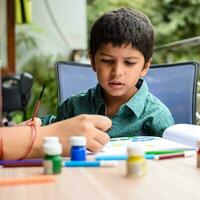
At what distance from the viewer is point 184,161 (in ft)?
2.85

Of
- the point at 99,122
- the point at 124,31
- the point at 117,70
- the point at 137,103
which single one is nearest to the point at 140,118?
the point at 137,103

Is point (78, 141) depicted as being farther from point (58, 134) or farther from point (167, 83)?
point (167, 83)

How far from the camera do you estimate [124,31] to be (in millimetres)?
1355

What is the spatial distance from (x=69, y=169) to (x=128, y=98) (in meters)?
0.65

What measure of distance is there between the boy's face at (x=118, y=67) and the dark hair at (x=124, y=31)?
0.07ft

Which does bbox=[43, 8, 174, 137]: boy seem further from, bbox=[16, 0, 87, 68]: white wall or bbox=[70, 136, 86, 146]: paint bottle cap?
bbox=[16, 0, 87, 68]: white wall

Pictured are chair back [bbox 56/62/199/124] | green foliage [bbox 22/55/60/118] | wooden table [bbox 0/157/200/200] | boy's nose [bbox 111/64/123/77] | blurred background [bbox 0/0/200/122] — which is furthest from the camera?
blurred background [bbox 0/0/200/122]

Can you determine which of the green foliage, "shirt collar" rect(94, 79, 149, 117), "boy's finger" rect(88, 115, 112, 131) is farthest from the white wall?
"boy's finger" rect(88, 115, 112, 131)

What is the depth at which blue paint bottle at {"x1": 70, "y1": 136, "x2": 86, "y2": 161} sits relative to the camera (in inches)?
33.0

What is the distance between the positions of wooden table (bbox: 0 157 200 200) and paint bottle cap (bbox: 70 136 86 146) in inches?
2.1

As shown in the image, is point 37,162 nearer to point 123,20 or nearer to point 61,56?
point 123,20

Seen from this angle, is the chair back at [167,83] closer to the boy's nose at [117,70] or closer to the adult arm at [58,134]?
the boy's nose at [117,70]

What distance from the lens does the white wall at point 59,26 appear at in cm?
579

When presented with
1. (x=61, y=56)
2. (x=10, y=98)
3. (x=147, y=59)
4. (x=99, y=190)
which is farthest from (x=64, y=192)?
(x=61, y=56)
